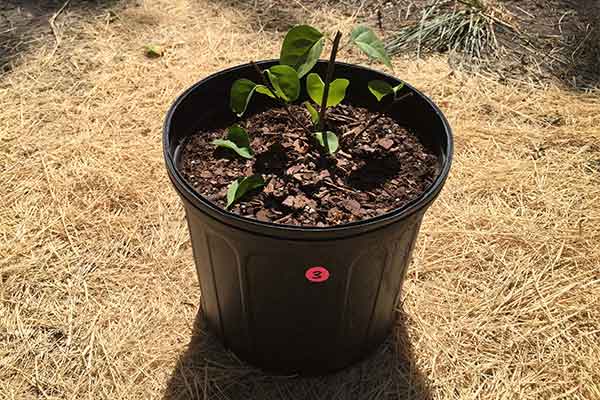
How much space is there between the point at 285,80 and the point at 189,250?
0.87 m

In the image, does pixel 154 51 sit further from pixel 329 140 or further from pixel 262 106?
pixel 329 140

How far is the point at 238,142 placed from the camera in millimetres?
1322

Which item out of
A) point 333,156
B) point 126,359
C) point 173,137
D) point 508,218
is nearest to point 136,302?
point 126,359

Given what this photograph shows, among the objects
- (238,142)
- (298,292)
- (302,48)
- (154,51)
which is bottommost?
(154,51)

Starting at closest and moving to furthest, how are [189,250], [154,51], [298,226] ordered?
[298,226] → [189,250] → [154,51]

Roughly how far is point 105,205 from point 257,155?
2.93 feet

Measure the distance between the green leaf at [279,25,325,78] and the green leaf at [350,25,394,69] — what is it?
8 cm

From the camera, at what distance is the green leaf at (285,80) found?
46.7 inches

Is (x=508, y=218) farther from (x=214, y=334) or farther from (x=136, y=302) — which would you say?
(x=136, y=302)

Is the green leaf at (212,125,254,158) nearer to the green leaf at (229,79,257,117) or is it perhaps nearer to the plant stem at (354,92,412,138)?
the green leaf at (229,79,257,117)

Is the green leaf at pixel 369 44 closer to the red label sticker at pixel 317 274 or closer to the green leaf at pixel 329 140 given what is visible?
the green leaf at pixel 329 140

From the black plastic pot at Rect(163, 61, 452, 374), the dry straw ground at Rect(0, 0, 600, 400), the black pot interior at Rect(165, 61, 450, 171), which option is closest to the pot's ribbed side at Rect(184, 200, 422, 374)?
the black plastic pot at Rect(163, 61, 452, 374)

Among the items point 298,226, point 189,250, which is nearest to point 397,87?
point 298,226

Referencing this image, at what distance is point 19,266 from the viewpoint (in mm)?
1762
